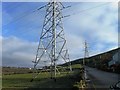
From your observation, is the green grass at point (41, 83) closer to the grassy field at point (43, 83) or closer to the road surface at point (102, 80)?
the grassy field at point (43, 83)

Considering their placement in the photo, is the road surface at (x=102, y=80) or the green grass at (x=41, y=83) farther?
the road surface at (x=102, y=80)

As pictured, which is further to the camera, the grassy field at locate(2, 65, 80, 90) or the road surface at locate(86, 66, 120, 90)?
the road surface at locate(86, 66, 120, 90)

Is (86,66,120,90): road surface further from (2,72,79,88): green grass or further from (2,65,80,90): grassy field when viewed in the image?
(2,72,79,88): green grass

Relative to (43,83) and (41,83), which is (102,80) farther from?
(43,83)

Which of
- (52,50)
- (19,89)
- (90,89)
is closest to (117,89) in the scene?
(90,89)

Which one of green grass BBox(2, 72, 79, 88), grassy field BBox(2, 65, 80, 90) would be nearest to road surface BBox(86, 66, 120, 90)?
grassy field BBox(2, 65, 80, 90)

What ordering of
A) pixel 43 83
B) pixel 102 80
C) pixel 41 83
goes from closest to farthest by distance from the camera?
pixel 43 83 → pixel 41 83 → pixel 102 80

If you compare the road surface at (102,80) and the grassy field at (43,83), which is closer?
the grassy field at (43,83)

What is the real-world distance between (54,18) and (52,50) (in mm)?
3837

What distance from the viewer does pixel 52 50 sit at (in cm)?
3647

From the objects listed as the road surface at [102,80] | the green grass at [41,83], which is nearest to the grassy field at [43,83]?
the green grass at [41,83]

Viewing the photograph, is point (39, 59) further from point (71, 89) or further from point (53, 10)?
point (71, 89)

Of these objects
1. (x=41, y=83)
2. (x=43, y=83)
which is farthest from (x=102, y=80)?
(x=43, y=83)

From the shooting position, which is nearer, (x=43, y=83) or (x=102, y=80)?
(x=43, y=83)
